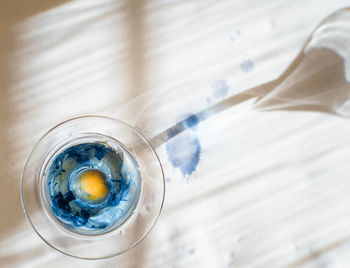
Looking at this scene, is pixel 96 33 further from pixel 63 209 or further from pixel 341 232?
pixel 341 232

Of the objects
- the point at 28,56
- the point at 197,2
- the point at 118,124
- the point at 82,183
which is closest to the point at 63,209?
the point at 82,183

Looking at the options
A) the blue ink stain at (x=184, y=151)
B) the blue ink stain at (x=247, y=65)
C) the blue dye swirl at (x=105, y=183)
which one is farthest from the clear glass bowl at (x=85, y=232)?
the blue ink stain at (x=247, y=65)

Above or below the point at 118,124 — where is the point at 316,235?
below

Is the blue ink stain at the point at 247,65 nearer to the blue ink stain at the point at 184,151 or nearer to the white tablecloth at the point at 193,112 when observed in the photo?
the white tablecloth at the point at 193,112

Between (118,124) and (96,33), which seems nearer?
(118,124)

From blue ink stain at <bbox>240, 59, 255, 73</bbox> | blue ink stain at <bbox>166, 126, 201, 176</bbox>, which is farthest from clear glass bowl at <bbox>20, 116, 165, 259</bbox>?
blue ink stain at <bbox>240, 59, 255, 73</bbox>

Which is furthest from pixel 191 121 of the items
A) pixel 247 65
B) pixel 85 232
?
pixel 85 232

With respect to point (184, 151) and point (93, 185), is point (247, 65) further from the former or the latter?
point (93, 185)
